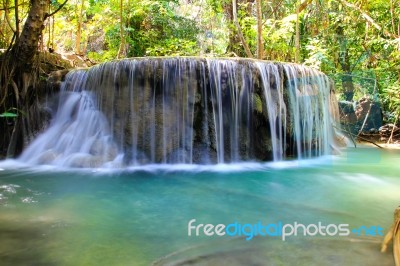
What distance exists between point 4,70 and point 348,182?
6.69m

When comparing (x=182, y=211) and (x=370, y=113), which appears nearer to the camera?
(x=182, y=211)

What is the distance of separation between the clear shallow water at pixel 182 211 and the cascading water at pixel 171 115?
638mm

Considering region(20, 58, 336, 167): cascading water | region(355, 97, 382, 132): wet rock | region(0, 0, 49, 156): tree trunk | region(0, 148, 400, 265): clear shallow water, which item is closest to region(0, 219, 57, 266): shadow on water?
region(0, 148, 400, 265): clear shallow water

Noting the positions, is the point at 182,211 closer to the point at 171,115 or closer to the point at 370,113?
the point at 171,115

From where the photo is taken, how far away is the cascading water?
6.82 m

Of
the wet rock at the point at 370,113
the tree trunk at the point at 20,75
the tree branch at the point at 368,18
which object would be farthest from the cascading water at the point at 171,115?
the wet rock at the point at 370,113

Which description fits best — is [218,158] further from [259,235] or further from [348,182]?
[259,235]

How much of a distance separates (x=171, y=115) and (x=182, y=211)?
3.53m

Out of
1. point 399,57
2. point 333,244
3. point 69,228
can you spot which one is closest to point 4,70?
point 69,228

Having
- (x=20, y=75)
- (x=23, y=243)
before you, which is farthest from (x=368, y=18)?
(x=23, y=243)

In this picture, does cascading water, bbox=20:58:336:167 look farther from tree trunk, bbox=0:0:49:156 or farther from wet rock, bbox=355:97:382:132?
wet rock, bbox=355:97:382:132

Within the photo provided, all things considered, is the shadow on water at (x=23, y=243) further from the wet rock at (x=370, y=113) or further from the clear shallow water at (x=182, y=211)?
the wet rock at (x=370, y=113)

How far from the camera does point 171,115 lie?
6941 mm

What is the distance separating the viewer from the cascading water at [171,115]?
6824 millimetres
